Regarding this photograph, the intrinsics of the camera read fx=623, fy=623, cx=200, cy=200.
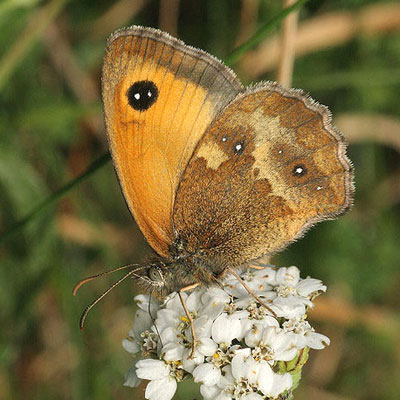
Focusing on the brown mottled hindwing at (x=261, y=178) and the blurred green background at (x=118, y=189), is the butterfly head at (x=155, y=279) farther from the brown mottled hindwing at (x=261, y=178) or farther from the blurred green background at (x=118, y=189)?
the blurred green background at (x=118, y=189)

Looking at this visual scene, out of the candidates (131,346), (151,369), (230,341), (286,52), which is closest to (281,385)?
(230,341)

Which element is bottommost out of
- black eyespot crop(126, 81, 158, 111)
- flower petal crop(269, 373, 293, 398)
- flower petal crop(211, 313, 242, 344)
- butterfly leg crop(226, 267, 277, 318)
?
flower petal crop(269, 373, 293, 398)

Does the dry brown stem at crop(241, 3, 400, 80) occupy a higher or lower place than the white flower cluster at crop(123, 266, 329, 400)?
higher

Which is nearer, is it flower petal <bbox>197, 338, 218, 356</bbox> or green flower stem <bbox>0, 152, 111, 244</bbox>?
flower petal <bbox>197, 338, 218, 356</bbox>

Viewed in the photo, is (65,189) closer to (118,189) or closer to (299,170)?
(299,170)

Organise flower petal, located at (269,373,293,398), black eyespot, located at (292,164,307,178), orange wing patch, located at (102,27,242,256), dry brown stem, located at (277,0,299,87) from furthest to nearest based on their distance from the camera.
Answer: dry brown stem, located at (277,0,299,87), black eyespot, located at (292,164,307,178), orange wing patch, located at (102,27,242,256), flower petal, located at (269,373,293,398)

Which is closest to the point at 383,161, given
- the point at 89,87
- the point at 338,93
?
the point at 338,93

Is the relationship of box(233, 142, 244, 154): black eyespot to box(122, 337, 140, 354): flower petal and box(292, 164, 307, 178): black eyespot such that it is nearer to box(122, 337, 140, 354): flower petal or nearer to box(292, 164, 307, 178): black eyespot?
box(292, 164, 307, 178): black eyespot

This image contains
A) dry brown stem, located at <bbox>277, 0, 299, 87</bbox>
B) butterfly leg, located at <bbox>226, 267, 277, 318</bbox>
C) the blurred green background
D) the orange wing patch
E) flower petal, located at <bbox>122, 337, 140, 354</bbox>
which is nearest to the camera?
butterfly leg, located at <bbox>226, 267, 277, 318</bbox>

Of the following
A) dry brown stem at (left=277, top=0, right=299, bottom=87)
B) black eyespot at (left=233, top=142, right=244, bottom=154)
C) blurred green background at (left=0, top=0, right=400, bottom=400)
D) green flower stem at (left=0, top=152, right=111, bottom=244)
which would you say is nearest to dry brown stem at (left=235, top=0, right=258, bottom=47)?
blurred green background at (left=0, top=0, right=400, bottom=400)
